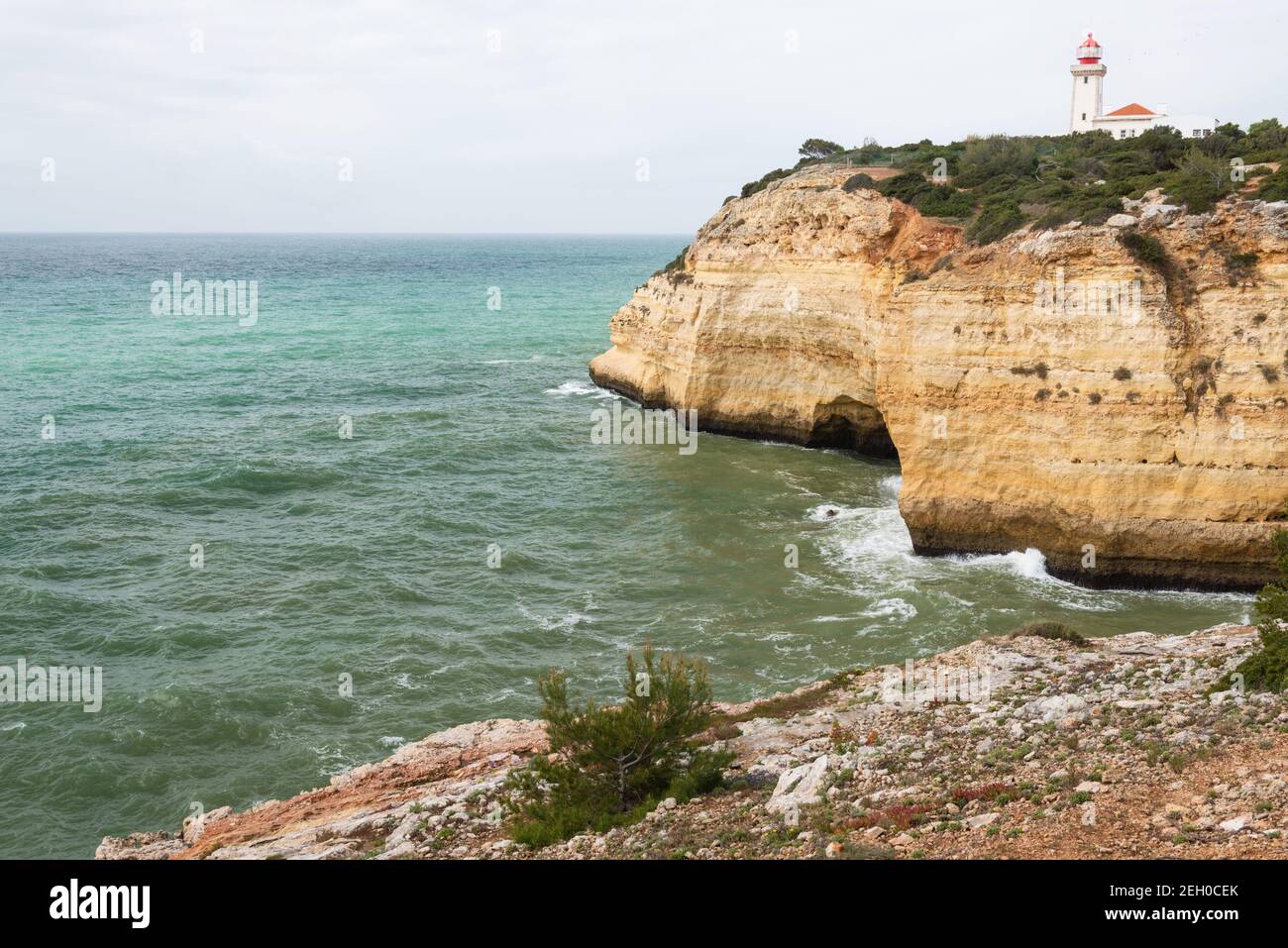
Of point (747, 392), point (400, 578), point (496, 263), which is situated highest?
point (496, 263)

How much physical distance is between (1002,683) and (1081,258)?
41.7 feet

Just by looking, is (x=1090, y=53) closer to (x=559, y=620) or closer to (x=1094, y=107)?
(x=1094, y=107)

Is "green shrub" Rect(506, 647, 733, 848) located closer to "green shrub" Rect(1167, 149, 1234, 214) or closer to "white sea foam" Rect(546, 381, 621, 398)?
"green shrub" Rect(1167, 149, 1234, 214)

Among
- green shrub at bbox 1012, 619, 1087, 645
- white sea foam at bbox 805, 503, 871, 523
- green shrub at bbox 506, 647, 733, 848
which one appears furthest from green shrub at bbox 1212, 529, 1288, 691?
white sea foam at bbox 805, 503, 871, 523

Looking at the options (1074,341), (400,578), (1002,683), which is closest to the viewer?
(1002,683)

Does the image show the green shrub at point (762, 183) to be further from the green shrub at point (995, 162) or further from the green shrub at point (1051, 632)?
the green shrub at point (1051, 632)

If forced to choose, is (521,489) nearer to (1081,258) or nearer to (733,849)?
(1081,258)

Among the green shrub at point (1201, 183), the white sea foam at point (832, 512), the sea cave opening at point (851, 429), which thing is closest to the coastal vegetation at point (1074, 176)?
the green shrub at point (1201, 183)

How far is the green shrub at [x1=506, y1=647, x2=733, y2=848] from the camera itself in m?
12.5

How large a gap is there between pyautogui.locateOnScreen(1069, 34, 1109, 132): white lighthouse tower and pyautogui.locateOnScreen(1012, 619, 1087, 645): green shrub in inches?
1721

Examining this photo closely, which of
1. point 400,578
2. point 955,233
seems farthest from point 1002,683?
point 955,233

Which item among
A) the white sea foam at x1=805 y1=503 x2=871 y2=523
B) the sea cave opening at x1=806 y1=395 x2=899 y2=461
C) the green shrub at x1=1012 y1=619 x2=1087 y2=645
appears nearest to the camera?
the green shrub at x1=1012 y1=619 x2=1087 y2=645

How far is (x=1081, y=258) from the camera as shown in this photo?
23828mm

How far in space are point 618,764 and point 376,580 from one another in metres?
14.1
